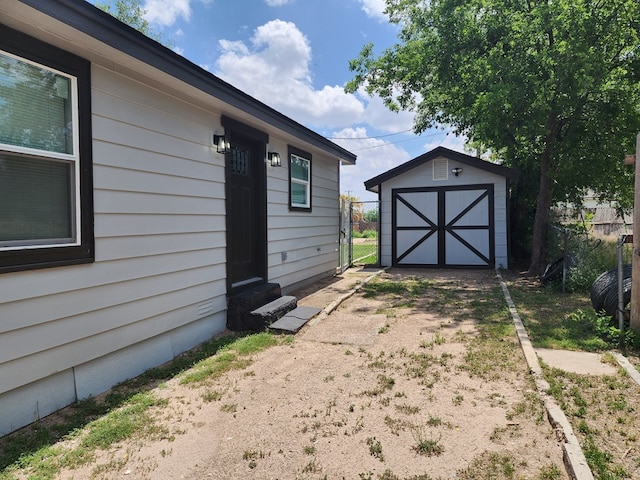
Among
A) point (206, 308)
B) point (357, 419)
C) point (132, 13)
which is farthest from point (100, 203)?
point (132, 13)

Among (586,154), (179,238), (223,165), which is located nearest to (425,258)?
(586,154)

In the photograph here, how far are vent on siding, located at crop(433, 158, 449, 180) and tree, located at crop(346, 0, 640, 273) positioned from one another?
4.62 feet

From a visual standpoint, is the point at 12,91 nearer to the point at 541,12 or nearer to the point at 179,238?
the point at 179,238

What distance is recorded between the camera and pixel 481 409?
3012mm

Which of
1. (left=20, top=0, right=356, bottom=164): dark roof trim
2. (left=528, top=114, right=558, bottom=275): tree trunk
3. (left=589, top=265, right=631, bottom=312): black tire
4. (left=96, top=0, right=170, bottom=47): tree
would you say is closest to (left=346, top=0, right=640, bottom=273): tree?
(left=528, top=114, right=558, bottom=275): tree trunk

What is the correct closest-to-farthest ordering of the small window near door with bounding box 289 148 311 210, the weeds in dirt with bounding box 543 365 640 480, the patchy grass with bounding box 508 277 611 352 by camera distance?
the weeds in dirt with bounding box 543 365 640 480 < the patchy grass with bounding box 508 277 611 352 < the small window near door with bounding box 289 148 311 210

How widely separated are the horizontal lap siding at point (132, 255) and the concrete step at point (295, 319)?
764mm

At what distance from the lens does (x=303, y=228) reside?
316 inches

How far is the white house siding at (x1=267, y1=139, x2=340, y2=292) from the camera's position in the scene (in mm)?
6742

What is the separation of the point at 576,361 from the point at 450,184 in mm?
8315

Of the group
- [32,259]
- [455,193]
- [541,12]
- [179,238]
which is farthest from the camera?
[455,193]

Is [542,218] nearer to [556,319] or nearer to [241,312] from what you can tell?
[556,319]

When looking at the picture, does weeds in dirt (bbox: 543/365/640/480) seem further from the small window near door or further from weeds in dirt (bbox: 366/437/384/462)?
the small window near door

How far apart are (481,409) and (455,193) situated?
935 cm
